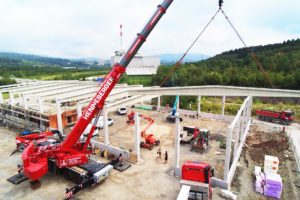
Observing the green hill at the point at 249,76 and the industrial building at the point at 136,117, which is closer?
the industrial building at the point at 136,117

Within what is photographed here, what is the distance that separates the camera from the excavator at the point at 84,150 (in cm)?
1367

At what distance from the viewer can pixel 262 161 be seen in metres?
18.4

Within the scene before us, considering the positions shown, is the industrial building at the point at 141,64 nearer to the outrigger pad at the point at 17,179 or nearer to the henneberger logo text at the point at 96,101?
the outrigger pad at the point at 17,179

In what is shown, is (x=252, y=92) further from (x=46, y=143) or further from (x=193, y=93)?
(x=46, y=143)

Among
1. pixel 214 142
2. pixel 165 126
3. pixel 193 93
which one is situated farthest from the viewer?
pixel 165 126

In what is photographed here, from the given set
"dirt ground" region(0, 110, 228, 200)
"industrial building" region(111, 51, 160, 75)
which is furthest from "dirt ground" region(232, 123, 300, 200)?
"industrial building" region(111, 51, 160, 75)

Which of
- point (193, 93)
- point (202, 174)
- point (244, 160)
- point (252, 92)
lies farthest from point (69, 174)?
point (252, 92)

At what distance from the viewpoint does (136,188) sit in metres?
14.7

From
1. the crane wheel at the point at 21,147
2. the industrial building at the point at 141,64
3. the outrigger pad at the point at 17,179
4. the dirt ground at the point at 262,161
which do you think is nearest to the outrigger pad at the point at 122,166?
the outrigger pad at the point at 17,179

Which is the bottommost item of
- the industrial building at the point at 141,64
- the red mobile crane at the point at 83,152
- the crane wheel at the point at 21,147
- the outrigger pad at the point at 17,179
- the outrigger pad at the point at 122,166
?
the outrigger pad at the point at 17,179

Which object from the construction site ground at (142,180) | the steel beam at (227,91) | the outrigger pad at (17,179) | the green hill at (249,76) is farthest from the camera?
the green hill at (249,76)

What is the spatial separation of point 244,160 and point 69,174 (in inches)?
559

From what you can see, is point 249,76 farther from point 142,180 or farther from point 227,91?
point 142,180

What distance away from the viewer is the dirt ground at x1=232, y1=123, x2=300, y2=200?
14.4m
